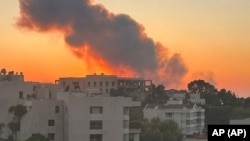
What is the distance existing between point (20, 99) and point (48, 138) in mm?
5084

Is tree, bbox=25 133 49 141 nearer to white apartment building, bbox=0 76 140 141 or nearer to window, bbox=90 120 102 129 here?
white apartment building, bbox=0 76 140 141

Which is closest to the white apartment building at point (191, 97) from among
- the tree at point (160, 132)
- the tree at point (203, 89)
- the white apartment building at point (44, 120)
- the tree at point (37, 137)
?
the tree at point (203, 89)

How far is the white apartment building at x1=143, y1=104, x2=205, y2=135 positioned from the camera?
56781mm

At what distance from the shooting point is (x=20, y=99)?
118 feet

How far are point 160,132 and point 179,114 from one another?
15570mm

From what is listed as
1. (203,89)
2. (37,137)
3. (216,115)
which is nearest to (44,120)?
(37,137)

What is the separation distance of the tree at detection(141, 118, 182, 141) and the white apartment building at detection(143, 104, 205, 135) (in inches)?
452

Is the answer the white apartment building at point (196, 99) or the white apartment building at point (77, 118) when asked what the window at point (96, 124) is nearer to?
the white apartment building at point (77, 118)

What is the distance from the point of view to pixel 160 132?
42406 millimetres

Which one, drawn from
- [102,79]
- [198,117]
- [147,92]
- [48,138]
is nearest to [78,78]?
[102,79]

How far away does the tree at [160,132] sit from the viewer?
4094cm

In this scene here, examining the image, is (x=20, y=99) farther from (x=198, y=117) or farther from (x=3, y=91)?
(x=198, y=117)

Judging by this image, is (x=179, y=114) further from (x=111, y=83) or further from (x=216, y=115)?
(x=111, y=83)

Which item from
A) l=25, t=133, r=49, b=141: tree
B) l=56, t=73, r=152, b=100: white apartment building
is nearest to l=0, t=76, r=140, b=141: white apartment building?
l=25, t=133, r=49, b=141: tree
